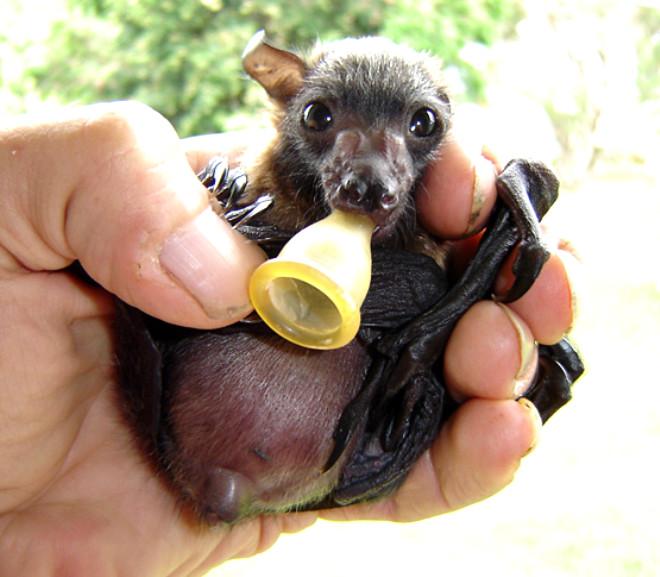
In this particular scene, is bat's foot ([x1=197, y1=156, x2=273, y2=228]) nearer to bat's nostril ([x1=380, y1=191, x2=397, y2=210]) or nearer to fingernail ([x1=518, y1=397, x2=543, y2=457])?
bat's nostril ([x1=380, y1=191, x2=397, y2=210])

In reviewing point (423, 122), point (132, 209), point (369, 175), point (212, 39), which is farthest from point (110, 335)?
point (212, 39)

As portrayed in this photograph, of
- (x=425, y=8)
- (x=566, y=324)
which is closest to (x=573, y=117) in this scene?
(x=425, y=8)

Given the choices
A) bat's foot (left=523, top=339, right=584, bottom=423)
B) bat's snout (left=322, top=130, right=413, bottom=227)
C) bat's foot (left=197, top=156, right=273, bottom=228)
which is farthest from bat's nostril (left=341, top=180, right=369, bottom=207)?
bat's foot (left=523, top=339, right=584, bottom=423)

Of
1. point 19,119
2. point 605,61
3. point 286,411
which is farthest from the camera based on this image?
point 605,61

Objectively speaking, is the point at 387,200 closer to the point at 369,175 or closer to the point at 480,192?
the point at 369,175

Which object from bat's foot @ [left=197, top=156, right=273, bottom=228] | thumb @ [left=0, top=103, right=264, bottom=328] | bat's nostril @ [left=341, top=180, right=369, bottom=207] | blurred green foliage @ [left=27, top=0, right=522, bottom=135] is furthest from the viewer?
blurred green foliage @ [left=27, top=0, right=522, bottom=135]

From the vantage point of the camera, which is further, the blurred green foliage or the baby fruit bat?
the blurred green foliage

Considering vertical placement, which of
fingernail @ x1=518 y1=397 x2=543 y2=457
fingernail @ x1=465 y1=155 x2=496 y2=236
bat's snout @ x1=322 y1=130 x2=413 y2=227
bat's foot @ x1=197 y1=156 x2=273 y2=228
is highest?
bat's snout @ x1=322 y1=130 x2=413 y2=227

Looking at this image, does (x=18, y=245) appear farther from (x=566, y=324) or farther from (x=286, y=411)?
(x=566, y=324)

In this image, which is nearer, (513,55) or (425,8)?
(513,55)
